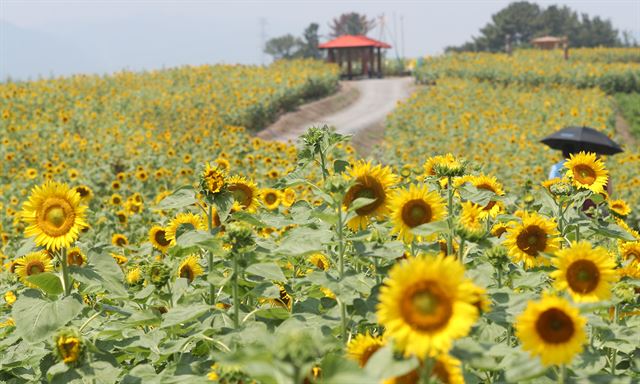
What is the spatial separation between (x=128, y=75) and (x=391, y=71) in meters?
19.9

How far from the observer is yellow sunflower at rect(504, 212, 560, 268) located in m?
2.31

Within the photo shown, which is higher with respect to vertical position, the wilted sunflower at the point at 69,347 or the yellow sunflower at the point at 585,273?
the yellow sunflower at the point at 585,273

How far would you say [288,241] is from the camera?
5.98ft

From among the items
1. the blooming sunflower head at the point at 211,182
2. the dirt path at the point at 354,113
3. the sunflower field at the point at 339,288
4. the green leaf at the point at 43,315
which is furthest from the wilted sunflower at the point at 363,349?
the dirt path at the point at 354,113

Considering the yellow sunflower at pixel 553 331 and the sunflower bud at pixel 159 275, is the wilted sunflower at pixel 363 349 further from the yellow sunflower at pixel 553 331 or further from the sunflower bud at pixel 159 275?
the sunflower bud at pixel 159 275

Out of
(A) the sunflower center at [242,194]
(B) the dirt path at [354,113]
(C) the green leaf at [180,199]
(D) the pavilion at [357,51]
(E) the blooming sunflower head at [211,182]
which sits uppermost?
(D) the pavilion at [357,51]

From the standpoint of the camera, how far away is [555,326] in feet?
4.42

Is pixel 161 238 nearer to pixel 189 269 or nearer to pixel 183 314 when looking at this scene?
pixel 189 269

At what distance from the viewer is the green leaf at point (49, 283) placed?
2076mm

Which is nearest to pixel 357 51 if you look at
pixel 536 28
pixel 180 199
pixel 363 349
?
pixel 180 199

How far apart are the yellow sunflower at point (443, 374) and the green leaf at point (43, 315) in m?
1.12

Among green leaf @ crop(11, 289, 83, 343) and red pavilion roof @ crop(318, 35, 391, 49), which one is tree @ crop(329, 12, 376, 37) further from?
green leaf @ crop(11, 289, 83, 343)

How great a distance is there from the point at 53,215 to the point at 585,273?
1.68 meters

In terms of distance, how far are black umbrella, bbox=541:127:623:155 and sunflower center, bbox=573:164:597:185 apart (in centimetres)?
411
